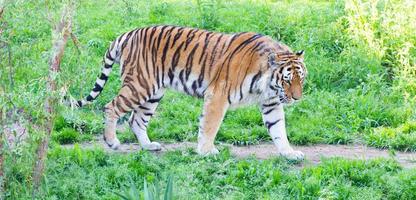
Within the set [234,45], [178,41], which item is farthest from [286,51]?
[178,41]

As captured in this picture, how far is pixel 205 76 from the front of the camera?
7820 mm

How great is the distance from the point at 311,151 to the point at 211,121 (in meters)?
1.05

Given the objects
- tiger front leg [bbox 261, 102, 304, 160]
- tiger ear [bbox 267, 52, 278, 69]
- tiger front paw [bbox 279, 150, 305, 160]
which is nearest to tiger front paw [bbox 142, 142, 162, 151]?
tiger front leg [bbox 261, 102, 304, 160]

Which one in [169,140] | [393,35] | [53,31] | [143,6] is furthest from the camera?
[143,6]

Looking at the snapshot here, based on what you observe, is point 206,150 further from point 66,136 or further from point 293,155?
point 66,136

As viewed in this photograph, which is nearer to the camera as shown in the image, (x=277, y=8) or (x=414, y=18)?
(x=414, y=18)

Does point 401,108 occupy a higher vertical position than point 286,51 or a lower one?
lower

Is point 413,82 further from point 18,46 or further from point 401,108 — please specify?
point 18,46

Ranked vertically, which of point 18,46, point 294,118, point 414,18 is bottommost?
point 294,118

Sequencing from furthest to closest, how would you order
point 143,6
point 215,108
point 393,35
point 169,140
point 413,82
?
1. point 143,6
2. point 393,35
3. point 413,82
4. point 169,140
5. point 215,108

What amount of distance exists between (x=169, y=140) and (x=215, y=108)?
0.88m

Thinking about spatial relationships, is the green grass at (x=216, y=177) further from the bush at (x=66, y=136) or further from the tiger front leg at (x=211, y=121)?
the bush at (x=66, y=136)

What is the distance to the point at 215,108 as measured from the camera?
761 cm

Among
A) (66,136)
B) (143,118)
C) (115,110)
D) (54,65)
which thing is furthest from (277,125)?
(54,65)
